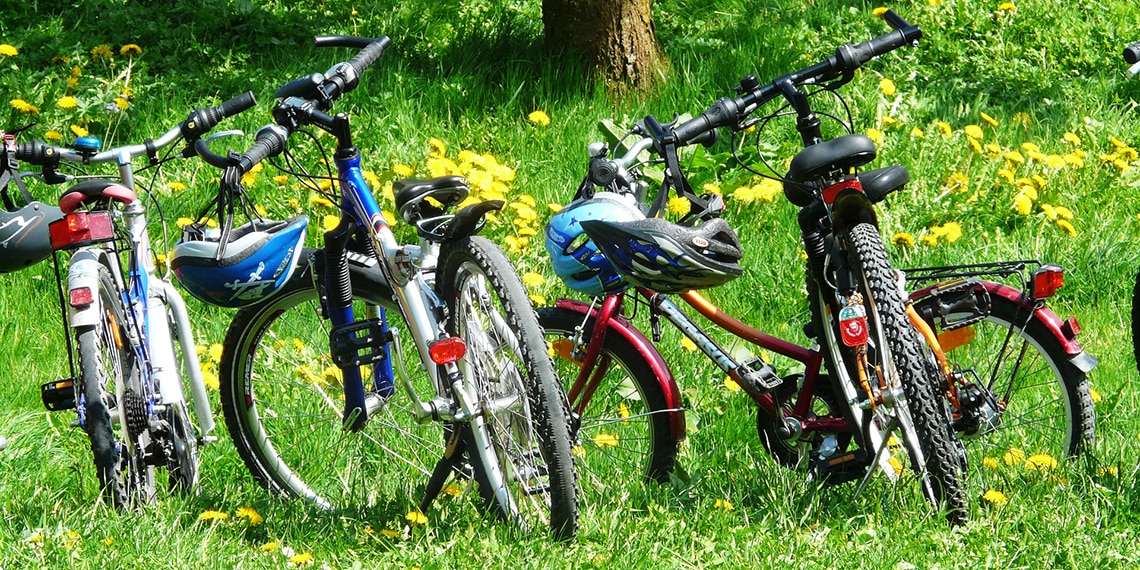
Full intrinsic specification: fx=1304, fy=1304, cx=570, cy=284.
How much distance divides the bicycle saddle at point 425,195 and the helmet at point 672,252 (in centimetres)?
46

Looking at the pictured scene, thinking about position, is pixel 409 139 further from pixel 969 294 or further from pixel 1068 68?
pixel 1068 68

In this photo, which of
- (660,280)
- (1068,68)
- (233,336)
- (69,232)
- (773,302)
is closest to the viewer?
(660,280)

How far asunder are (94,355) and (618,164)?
5.18 feet

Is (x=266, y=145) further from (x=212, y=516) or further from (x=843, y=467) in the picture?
(x=843, y=467)

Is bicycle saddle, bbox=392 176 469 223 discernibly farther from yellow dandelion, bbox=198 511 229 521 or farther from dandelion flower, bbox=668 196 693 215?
dandelion flower, bbox=668 196 693 215

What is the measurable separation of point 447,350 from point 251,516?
0.91 meters

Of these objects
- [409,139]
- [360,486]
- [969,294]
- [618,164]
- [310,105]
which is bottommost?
[360,486]

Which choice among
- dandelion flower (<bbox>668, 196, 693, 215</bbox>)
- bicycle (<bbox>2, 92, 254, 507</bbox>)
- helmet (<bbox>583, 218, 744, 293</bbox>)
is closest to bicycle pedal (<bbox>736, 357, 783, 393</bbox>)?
helmet (<bbox>583, 218, 744, 293</bbox>)

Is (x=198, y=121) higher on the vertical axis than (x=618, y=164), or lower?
higher

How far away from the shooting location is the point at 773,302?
217 inches

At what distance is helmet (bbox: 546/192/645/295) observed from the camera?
12.4ft

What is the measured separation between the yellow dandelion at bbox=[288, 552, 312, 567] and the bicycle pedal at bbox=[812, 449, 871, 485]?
60.5 inches

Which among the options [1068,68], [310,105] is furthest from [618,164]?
[1068,68]

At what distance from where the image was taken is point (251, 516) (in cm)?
392
